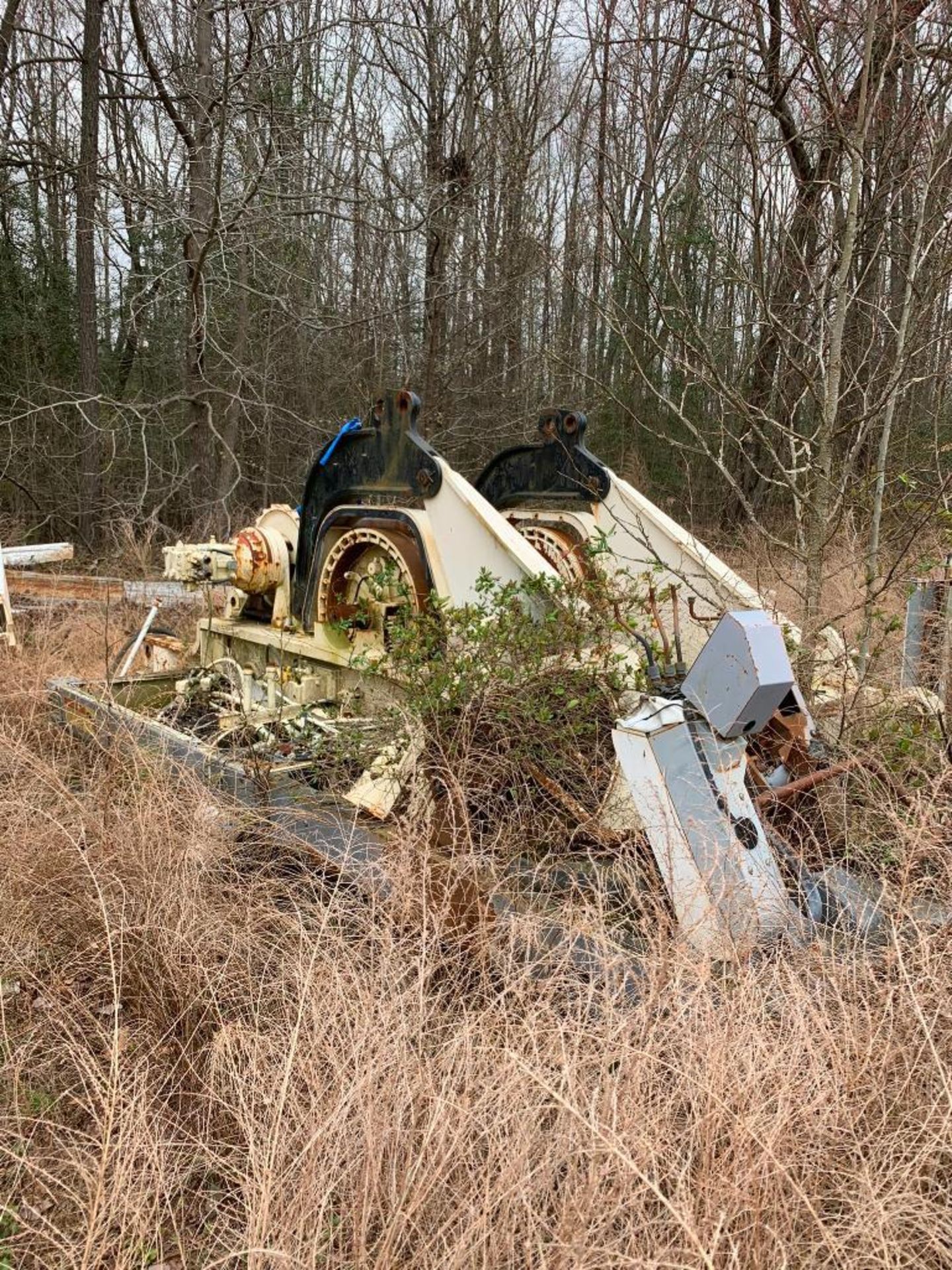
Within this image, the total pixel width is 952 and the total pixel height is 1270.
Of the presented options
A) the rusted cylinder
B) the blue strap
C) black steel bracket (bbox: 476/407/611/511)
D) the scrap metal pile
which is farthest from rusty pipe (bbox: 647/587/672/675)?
the rusted cylinder

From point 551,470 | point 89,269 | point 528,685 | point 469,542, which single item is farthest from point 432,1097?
point 89,269

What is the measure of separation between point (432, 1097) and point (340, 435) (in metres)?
3.24

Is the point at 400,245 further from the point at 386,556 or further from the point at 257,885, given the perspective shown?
the point at 257,885

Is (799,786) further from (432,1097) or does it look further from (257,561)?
(257,561)

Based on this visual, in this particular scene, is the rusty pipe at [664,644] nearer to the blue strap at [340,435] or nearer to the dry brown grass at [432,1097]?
the dry brown grass at [432,1097]

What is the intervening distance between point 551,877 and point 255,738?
1563mm

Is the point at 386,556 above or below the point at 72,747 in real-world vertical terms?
above

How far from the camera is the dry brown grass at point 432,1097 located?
1686 mm

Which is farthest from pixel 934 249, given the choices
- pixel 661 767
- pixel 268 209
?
pixel 268 209

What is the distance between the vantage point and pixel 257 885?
305 centimetres

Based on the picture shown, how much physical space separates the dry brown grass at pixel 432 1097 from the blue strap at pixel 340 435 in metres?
2.21

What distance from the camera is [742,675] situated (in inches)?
98.3

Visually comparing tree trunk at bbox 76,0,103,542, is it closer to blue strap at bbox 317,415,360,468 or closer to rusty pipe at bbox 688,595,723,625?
blue strap at bbox 317,415,360,468

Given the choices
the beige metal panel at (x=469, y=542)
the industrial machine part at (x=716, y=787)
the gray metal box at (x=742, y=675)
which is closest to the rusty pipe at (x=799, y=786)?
the industrial machine part at (x=716, y=787)
